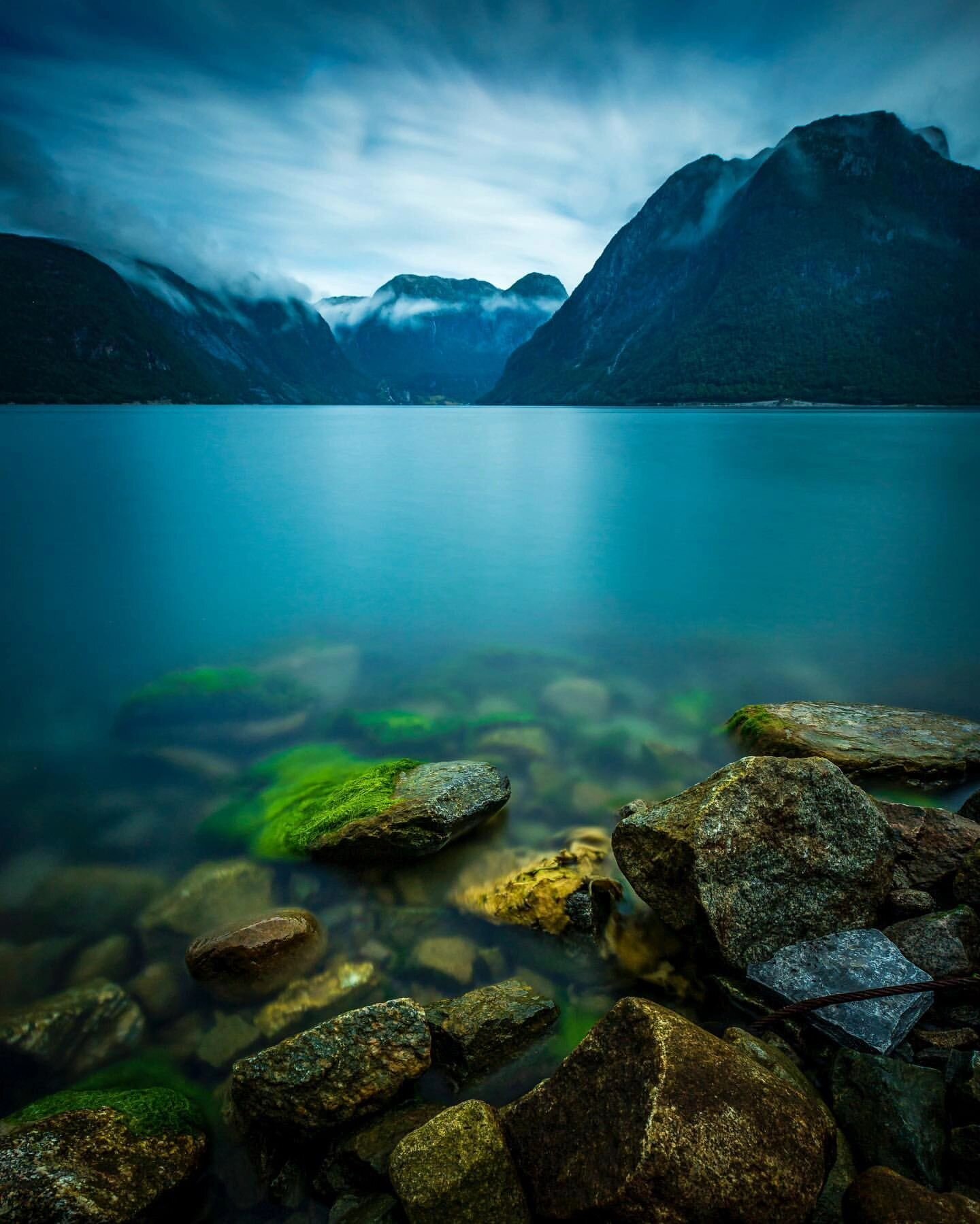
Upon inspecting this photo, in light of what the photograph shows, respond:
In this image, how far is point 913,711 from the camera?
10.9m

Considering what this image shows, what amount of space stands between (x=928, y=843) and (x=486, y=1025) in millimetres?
4949

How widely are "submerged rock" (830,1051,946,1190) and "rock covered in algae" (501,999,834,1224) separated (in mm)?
341

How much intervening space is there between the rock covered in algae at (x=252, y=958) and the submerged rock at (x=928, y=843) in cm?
616

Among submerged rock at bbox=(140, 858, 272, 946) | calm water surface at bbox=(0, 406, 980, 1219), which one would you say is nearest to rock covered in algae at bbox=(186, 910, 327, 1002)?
calm water surface at bbox=(0, 406, 980, 1219)

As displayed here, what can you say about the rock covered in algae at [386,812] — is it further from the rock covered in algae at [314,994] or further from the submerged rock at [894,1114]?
the submerged rock at [894,1114]

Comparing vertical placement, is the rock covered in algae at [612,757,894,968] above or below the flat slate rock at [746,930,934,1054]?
above

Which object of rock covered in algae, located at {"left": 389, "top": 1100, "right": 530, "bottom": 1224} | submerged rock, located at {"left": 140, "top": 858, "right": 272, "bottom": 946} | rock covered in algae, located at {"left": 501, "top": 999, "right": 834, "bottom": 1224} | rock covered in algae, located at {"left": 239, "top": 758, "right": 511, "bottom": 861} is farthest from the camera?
rock covered in algae, located at {"left": 239, "top": 758, "right": 511, "bottom": 861}

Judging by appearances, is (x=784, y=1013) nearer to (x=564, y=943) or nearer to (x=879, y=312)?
(x=564, y=943)

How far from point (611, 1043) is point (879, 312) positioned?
24786cm

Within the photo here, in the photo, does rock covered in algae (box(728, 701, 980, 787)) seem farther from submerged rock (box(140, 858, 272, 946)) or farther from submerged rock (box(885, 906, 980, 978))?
submerged rock (box(140, 858, 272, 946))

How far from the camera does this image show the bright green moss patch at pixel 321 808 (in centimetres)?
828

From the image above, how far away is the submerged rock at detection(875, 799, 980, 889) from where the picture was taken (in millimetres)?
6469

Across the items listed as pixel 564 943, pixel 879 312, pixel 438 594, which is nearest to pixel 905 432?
pixel 438 594

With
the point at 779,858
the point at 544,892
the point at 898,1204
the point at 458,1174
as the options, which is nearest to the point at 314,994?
the point at 544,892
